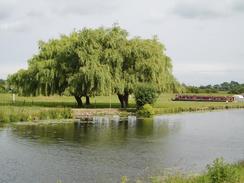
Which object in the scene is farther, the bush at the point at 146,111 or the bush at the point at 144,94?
the bush at the point at 144,94

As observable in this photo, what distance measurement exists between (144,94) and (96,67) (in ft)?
21.0

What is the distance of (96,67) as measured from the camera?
56.2 m

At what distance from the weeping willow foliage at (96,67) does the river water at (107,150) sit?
39.2 feet

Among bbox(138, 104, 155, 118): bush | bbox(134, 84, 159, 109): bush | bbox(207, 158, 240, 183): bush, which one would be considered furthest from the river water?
bbox(134, 84, 159, 109): bush

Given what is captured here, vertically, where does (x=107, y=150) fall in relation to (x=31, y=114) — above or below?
below

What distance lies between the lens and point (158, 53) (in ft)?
202

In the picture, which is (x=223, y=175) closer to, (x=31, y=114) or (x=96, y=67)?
(x=31, y=114)

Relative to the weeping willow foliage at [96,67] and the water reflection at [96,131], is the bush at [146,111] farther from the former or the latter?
the water reflection at [96,131]

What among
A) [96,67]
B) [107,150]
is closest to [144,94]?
[96,67]

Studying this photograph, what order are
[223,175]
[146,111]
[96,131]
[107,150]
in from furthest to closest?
1. [146,111]
2. [96,131]
3. [107,150]
4. [223,175]

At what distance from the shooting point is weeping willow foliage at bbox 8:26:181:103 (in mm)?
56375

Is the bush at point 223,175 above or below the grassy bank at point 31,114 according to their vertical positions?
below

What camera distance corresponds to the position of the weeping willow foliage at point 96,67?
185 feet

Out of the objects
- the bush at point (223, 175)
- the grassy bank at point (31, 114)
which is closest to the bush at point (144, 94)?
the grassy bank at point (31, 114)
